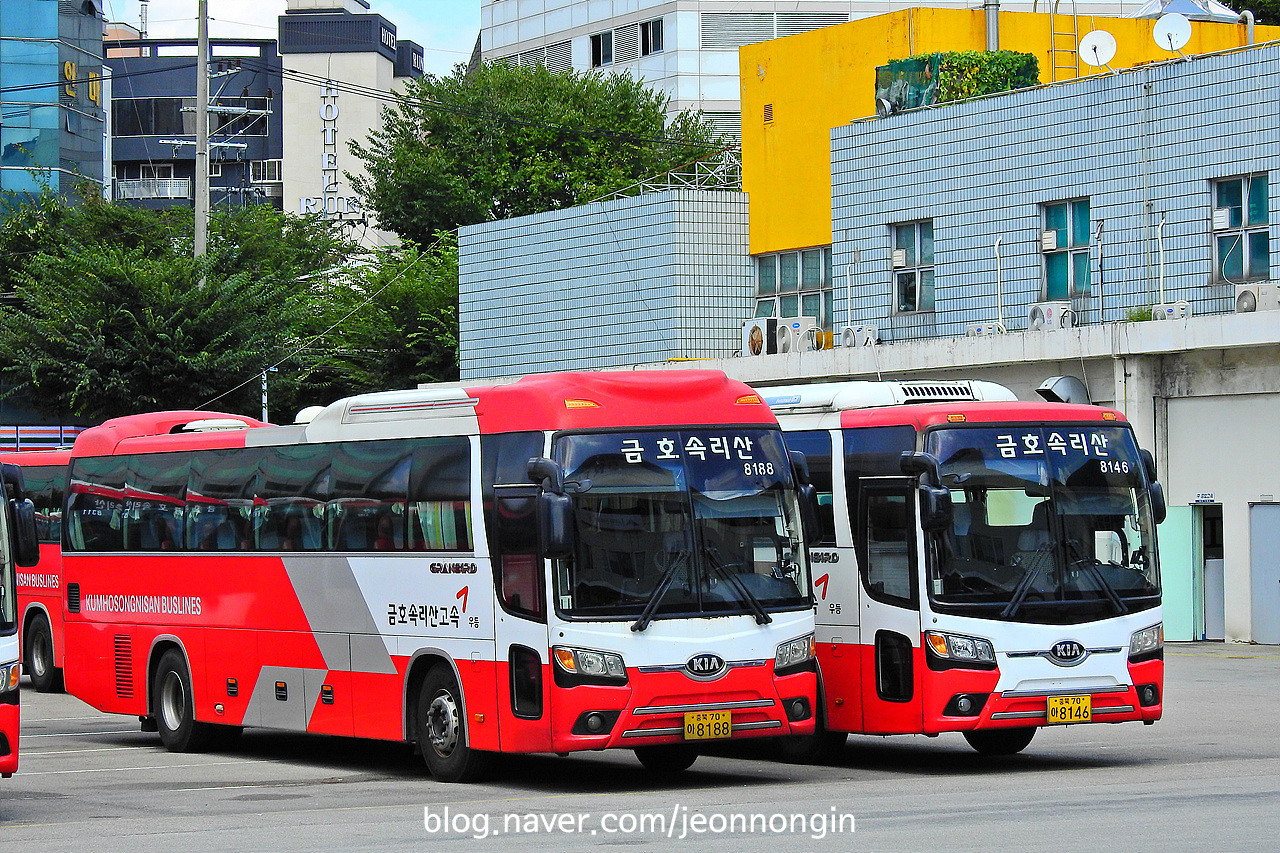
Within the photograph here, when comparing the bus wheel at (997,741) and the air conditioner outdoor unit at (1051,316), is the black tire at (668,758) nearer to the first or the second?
the bus wheel at (997,741)

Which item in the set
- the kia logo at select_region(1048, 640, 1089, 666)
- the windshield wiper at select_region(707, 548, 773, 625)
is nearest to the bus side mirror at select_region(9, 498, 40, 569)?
the windshield wiper at select_region(707, 548, 773, 625)

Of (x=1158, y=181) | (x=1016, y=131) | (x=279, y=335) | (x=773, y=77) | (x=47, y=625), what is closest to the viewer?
(x=47, y=625)

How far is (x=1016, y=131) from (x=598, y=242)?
33.8ft

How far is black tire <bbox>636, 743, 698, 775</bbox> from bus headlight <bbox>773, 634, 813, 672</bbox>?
1343 mm

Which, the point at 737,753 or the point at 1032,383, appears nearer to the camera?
the point at 737,753

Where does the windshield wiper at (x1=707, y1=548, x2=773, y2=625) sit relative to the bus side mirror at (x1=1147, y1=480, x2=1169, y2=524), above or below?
below

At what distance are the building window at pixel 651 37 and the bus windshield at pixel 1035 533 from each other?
55.1 metres

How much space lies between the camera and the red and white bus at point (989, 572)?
14453 millimetres

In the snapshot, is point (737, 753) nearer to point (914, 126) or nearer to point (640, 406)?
point (640, 406)

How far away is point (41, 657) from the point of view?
1049 inches

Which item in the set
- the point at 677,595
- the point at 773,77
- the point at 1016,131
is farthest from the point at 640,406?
the point at 773,77

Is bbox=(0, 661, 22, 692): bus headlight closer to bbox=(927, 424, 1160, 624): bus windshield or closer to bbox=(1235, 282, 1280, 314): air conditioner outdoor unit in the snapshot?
bbox=(927, 424, 1160, 624): bus windshield

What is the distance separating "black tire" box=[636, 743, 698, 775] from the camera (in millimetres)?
15070

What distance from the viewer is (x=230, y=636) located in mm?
17344
